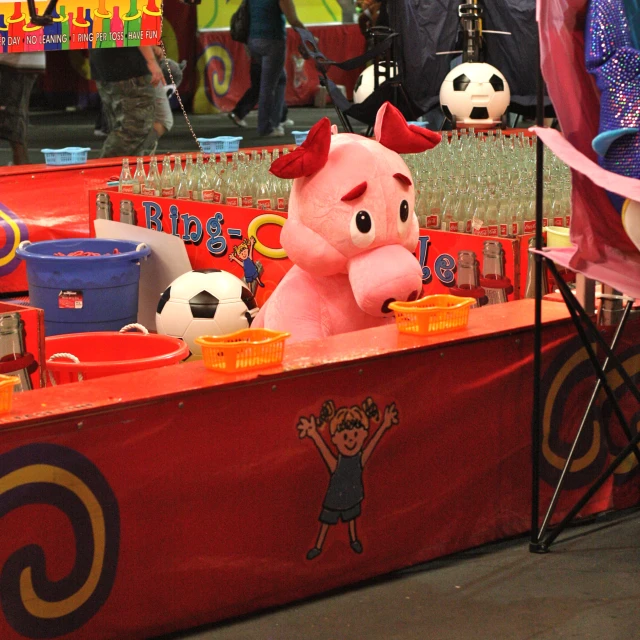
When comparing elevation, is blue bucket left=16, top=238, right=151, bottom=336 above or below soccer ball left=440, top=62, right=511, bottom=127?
below

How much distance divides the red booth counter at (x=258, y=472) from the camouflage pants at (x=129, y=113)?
505 centimetres

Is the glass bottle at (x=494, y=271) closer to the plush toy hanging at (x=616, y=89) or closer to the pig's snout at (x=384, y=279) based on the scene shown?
the pig's snout at (x=384, y=279)

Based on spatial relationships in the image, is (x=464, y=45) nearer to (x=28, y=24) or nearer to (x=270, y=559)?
(x=28, y=24)

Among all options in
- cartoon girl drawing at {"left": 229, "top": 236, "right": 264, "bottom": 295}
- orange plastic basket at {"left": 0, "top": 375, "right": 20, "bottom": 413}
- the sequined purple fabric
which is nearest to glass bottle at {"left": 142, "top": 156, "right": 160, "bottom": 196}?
cartoon girl drawing at {"left": 229, "top": 236, "right": 264, "bottom": 295}

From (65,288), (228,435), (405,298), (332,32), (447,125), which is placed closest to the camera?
(228,435)

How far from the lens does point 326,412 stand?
9.62 feet

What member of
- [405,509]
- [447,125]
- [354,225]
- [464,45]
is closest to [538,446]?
[405,509]

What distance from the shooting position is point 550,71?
3.02m

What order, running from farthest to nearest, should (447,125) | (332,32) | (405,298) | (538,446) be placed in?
(332,32)
(447,125)
(405,298)
(538,446)

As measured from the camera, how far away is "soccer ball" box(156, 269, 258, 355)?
4.66 meters

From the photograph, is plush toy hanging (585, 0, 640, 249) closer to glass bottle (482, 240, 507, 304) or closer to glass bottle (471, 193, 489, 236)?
glass bottle (482, 240, 507, 304)

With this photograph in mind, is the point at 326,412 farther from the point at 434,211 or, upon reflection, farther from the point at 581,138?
the point at 434,211

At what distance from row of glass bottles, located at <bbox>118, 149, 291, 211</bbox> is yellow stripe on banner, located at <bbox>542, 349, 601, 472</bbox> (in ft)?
6.77

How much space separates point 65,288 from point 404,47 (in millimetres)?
6405
